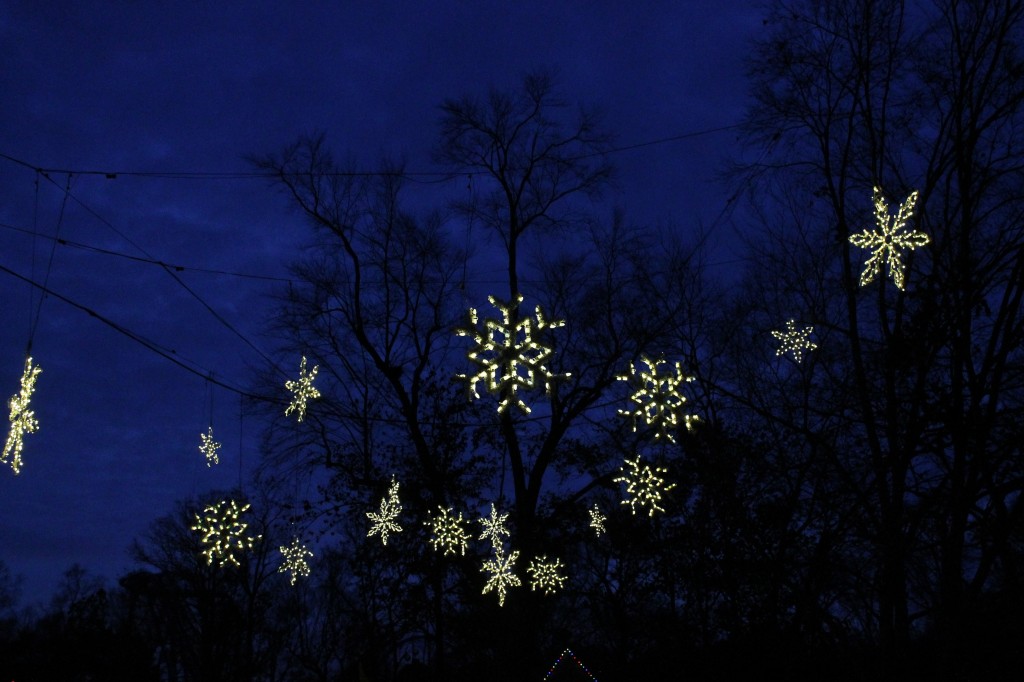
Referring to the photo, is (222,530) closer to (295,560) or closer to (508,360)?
(295,560)

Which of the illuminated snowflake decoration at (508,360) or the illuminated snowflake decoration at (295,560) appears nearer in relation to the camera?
the illuminated snowflake decoration at (508,360)

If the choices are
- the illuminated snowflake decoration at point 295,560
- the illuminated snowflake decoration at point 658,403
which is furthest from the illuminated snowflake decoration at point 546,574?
the illuminated snowflake decoration at point 658,403

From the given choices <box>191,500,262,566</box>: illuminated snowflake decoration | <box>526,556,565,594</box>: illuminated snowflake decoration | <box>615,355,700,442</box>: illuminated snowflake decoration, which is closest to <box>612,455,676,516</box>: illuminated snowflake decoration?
<box>615,355,700,442</box>: illuminated snowflake decoration

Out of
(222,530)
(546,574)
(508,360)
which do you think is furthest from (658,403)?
(546,574)

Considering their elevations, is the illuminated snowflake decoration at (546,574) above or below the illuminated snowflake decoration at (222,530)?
above

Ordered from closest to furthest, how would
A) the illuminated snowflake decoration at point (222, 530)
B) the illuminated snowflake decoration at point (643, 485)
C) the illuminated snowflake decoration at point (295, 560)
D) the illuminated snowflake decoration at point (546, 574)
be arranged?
the illuminated snowflake decoration at point (643, 485)
the illuminated snowflake decoration at point (222, 530)
the illuminated snowflake decoration at point (295, 560)
the illuminated snowflake decoration at point (546, 574)

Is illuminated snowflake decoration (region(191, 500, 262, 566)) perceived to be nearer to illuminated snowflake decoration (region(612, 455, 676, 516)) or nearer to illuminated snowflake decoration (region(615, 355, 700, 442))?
illuminated snowflake decoration (region(612, 455, 676, 516))

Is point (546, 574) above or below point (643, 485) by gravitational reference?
above

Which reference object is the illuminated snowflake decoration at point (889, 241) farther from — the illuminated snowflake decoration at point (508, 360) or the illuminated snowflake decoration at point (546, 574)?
the illuminated snowflake decoration at point (546, 574)

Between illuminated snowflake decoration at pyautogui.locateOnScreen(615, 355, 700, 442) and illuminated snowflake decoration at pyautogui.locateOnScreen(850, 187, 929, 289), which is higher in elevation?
illuminated snowflake decoration at pyautogui.locateOnScreen(850, 187, 929, 289)

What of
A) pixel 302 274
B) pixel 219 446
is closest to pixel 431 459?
pixel 302 274

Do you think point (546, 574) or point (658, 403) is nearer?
point (658, 403)

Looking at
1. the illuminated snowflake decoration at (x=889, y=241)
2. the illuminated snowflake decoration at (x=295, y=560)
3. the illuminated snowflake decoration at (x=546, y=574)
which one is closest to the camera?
the illuminated snowflake decoration at (x=889, y=241)

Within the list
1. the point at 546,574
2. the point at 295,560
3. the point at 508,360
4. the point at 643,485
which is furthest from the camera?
the point at 546,574
